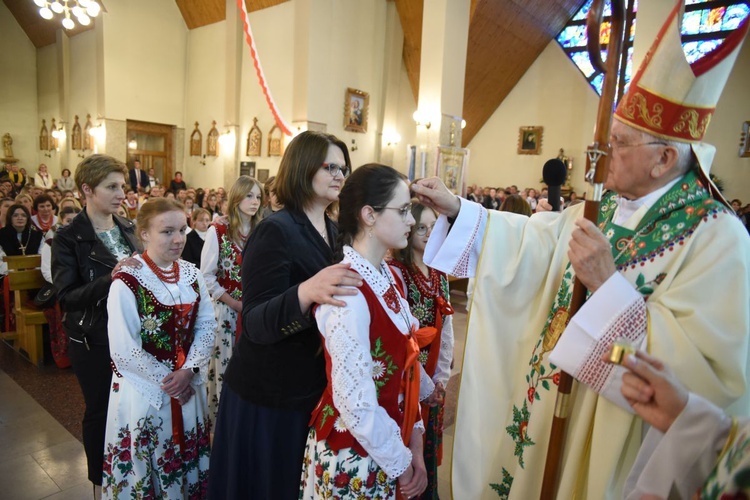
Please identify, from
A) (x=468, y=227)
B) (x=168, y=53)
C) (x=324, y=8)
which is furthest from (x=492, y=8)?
(x=468, y=227)

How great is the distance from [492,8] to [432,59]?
2.66 metres

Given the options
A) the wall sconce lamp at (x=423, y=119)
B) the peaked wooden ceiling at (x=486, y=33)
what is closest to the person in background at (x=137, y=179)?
the peaked wooden ceiling at (x=486, y=33)

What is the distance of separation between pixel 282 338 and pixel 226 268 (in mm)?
1850

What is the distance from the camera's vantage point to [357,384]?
1316mm

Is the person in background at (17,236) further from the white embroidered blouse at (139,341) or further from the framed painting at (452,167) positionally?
the framed painting at (452,167)

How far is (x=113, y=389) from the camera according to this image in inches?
77.6

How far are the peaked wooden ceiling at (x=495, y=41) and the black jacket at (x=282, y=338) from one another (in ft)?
37.0

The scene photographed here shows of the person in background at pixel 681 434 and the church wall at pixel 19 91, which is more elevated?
the church wall at pixel 19 91

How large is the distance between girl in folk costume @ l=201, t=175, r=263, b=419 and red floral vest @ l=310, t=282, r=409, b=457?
1.83m

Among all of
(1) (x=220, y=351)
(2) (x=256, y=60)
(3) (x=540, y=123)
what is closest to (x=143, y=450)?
(1) (x=220, y=351)

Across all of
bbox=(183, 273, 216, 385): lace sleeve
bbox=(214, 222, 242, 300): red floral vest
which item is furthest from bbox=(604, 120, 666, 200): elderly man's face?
bbox=(214, 222, 242, 300): red floral vest

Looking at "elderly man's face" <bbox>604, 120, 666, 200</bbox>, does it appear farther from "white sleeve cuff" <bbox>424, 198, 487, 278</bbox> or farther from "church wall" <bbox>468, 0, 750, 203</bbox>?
"church wall" <bbox>468, 0, 750, 203</bbox>

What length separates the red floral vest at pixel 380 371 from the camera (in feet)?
4.57

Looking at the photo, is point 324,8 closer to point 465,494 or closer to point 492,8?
point 492,8
